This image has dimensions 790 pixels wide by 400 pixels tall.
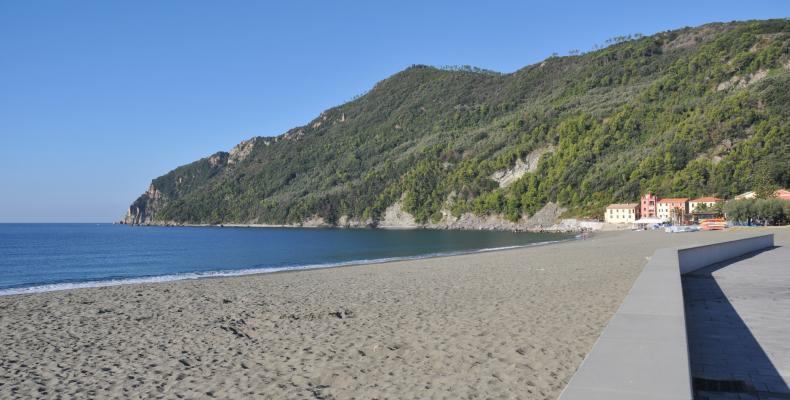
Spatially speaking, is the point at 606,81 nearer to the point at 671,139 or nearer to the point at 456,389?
the point at 671,139

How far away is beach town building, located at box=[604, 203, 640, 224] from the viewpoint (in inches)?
3812

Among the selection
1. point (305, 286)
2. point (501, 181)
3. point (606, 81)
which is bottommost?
point (305, 286)

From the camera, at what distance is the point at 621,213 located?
322 ft

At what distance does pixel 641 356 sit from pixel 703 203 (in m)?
97.6

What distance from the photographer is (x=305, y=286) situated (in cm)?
1858

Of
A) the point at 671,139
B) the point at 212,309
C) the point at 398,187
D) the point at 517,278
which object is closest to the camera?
the point at 212,309

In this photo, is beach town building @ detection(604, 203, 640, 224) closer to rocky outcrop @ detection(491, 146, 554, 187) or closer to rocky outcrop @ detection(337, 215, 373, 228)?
rocky outcrop @ detection(491, 146, 554, 187)

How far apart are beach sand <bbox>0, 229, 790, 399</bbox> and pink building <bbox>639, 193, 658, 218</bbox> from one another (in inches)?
3591

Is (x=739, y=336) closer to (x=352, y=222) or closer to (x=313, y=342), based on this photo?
(x=313, y=342)

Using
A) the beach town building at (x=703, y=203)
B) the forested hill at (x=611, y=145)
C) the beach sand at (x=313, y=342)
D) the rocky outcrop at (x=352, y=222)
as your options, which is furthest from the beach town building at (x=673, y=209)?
the beach sand at (x=313, y=342)

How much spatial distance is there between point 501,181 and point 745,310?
129 meters

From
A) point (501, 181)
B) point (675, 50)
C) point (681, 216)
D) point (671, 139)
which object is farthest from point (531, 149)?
point (675, 50)

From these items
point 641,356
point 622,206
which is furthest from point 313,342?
point 622,206

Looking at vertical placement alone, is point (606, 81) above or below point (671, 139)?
above
